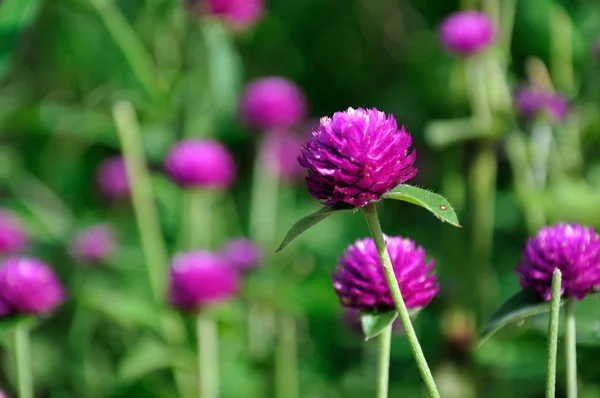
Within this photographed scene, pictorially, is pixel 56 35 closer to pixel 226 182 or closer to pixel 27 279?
pixel 226 182

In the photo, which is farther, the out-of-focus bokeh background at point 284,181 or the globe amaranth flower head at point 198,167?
the globe amaranth flower head at point 198,167

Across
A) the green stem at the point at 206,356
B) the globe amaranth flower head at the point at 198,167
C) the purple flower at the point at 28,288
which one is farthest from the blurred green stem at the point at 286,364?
the purple flower at the point at 28,288

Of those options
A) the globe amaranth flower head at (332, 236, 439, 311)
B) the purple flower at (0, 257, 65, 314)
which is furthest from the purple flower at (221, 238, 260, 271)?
the globe amaranth flower head at (332, 236, 439, 311)

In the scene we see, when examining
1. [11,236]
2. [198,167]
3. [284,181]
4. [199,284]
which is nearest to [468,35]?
[198,167]

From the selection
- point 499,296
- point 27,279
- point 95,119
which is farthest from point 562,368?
point 95,119

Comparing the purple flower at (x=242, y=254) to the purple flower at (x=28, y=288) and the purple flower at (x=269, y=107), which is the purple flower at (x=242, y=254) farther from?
the purple flower at (x=28, y=288)
